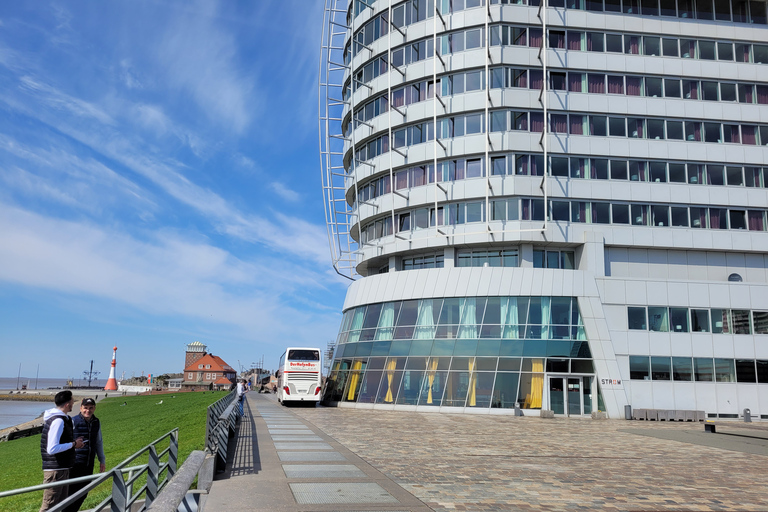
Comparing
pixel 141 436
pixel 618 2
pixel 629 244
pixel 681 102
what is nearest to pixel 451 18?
pixel 618 2

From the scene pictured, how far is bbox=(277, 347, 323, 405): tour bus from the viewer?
38.9 meters

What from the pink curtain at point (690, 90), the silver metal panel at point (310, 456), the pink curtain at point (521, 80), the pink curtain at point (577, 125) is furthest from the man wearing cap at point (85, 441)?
the pink curtain at point (690, 90)

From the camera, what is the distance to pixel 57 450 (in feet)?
26.8

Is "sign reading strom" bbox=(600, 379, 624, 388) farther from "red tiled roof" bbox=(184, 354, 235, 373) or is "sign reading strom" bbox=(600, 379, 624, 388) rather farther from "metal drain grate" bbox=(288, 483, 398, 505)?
"red tiled roof" bbox=(184, 354, 235, 373)

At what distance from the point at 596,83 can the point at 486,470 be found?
104ft

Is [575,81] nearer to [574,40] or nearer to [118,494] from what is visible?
→ [574,40]

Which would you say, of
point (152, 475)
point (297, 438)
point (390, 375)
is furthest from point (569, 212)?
point (152, 475)

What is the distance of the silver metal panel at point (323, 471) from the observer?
42.1 feet

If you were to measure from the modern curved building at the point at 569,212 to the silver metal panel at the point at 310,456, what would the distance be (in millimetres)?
19320

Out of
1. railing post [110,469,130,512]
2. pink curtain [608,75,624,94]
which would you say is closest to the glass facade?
pink curtain [608,75,624,94]

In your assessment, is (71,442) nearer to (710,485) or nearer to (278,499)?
(278,499)

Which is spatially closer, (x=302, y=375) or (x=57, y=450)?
(x=57, y=450)

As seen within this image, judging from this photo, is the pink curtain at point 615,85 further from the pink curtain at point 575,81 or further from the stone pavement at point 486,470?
the stone pavement at point 486,470

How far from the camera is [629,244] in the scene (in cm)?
3791
